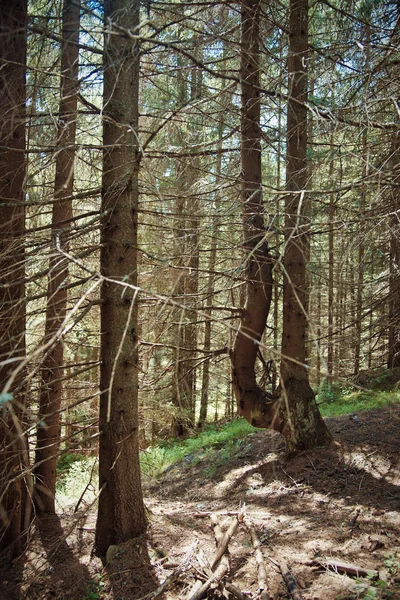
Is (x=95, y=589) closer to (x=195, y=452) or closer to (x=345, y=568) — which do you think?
(x=345, y=568)

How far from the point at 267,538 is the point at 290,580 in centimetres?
79

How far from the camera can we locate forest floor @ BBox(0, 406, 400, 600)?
12.2ft

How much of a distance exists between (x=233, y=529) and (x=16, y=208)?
4.07 metres

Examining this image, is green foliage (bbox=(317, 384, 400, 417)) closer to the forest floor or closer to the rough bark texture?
the forest floor

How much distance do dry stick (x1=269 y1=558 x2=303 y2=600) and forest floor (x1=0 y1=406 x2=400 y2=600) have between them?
0.04 metres

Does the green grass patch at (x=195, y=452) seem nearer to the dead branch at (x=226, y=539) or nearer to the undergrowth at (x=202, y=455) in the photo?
the undergrowth at (x=202, y=455)

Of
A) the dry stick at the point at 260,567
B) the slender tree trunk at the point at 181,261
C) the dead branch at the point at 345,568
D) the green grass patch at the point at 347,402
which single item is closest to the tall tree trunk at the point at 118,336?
the slender tree trunk at the point at 181,261

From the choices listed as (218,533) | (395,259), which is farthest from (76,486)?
(395,259)

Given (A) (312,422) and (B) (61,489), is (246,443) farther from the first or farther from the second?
(B) (61,489)

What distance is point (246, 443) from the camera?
866cm

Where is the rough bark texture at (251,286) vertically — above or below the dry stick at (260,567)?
above

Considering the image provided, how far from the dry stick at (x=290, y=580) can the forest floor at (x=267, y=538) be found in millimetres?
38

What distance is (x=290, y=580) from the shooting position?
11.9ft

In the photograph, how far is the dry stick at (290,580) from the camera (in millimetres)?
3416
